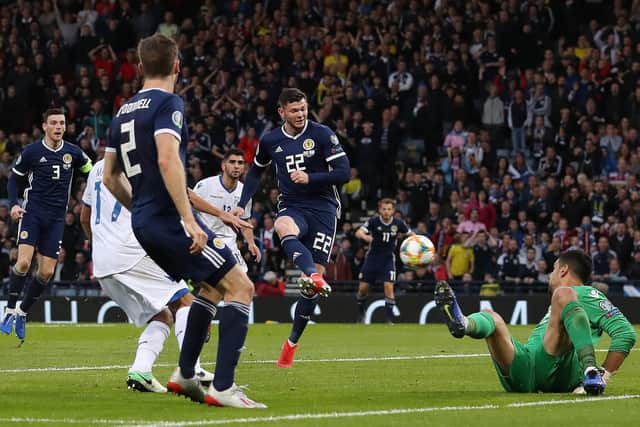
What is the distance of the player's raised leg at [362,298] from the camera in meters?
25.5

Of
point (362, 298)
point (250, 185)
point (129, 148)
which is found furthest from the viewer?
point (362, 298)

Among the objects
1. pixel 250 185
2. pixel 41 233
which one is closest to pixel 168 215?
pixel 250 185

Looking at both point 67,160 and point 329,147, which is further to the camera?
point 67,160

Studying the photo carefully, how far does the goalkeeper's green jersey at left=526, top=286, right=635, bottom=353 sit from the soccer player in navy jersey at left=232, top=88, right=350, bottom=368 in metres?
3.94

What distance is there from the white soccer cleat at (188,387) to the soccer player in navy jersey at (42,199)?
932cm

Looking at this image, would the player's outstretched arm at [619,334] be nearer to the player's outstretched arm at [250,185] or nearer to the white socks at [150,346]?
the white socks at [150,346]

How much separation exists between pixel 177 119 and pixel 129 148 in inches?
17.4

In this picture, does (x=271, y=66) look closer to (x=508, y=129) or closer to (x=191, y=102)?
(x=191, y=102)

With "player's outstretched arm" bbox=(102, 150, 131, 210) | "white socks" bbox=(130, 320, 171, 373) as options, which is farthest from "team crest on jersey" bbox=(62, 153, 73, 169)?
"player's outstretched arm" bbox=(102, 150, 131, 210)

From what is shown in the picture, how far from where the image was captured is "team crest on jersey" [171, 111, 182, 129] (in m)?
8.20

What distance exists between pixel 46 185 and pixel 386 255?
887 centimetres

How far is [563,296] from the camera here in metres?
9.05

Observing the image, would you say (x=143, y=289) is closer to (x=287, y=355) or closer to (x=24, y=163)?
(x=287, y=355)

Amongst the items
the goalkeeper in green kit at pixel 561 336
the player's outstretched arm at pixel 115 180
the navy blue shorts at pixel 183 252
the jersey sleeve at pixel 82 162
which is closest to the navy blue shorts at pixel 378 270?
the jersey sleeve at pixel 82 162
